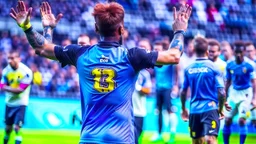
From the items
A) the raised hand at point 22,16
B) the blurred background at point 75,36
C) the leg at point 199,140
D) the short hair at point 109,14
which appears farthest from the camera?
the blurred background at point 75,36

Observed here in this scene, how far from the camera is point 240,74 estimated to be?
13969 millimetres

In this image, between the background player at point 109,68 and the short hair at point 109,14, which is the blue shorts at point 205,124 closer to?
the background player at point 109,68

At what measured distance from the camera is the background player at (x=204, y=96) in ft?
34.0

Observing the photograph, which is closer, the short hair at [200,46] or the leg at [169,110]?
the short hair at [200,46]

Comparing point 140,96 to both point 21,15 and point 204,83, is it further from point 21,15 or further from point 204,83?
point 21,15

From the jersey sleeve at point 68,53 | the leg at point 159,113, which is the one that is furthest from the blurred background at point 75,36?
the jersey sleeve at point 68,53

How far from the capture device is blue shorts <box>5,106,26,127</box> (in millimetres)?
14211

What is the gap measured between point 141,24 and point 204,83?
17.3 m

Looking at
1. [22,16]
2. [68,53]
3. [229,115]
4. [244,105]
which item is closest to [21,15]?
[22,16]

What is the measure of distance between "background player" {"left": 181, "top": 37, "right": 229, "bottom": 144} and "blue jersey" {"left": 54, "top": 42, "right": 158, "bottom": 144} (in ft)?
14.8

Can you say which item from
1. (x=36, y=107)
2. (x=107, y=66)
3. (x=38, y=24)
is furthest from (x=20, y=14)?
(x=38, y=24)

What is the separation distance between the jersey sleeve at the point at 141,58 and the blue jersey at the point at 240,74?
8.10 m

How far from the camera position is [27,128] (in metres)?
20.5

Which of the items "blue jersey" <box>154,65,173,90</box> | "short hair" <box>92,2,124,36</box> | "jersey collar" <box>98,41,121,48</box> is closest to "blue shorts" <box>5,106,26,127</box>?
"blue jersey" <box>154,65,173,90</box>
